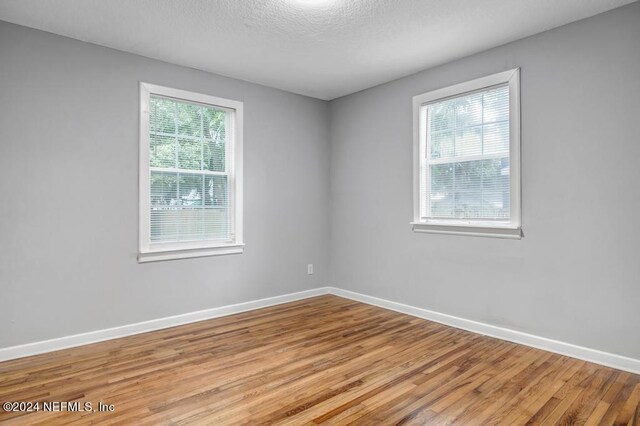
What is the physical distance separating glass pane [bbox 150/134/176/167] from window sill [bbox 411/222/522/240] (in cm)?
267

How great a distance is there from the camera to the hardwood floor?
218 centimetres

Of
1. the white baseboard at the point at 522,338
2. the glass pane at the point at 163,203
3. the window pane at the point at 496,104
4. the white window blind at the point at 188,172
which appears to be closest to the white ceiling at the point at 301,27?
the window pane at the point at 496,104

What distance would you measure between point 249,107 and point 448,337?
10.7 feet

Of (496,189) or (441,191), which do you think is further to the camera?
(441,191)

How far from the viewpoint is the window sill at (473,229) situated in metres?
3.38

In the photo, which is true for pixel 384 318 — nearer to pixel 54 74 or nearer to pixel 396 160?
pixel 396 160

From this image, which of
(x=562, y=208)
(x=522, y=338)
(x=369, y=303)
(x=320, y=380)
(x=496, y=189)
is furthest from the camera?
(x=369, y=303)

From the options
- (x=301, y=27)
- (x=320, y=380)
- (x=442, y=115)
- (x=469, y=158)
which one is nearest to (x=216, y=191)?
(x=301, y=27)

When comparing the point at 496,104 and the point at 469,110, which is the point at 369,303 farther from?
the point at 496,104

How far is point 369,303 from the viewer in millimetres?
4691

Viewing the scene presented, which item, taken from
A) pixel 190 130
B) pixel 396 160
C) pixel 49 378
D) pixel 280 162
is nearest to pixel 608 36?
pixel 396 160

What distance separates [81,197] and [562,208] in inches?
161

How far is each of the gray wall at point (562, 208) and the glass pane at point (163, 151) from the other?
2.49m

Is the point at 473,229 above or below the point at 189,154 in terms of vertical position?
below
